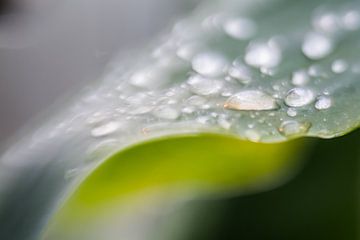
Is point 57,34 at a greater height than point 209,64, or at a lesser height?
greater

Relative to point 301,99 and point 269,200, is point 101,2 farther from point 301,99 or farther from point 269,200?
point 301,99

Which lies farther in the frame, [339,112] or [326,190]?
[326,190]

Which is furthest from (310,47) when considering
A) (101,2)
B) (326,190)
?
(101,2)

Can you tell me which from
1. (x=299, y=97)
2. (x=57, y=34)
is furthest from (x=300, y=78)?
(x=57, y=34)

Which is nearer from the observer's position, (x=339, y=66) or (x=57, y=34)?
(x=339, y=66)

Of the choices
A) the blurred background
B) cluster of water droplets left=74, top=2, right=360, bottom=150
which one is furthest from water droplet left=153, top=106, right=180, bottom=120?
the blurred background

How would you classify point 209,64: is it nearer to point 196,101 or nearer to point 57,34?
point 196,101
